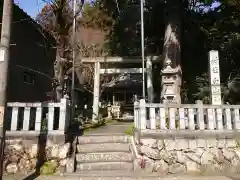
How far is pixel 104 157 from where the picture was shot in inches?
275

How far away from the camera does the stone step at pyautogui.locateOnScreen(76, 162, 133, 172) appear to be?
21.9ft

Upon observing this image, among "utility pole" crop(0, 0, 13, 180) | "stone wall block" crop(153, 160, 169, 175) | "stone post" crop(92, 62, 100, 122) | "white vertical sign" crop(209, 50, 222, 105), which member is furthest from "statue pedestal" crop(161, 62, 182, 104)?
"utility pole" crop(0, 0, 13, 180)

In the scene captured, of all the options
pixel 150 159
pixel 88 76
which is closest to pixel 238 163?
pixel 150 159

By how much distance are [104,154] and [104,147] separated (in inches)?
14.1

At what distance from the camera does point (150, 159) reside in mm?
6828

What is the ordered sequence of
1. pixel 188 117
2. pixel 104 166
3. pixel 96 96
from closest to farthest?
1. pixel 104 166
2. pixel 188 117
3. pixel 96 96

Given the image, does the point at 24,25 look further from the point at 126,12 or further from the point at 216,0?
the point at 216,0

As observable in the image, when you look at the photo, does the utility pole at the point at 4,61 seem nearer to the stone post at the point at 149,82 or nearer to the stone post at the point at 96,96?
the stone post at the point at 96,96

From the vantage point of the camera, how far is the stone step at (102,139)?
24.8ft

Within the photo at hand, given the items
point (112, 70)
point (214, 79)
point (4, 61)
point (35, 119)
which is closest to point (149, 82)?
point (112, 70)

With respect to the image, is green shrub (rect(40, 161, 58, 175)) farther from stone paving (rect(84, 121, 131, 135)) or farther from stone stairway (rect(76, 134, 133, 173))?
stone paving (rect(84, 121, 131, 135))

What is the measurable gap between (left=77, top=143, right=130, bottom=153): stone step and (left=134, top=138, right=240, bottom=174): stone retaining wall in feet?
1.76

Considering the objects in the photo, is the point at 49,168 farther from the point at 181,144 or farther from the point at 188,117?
the point at 188,117

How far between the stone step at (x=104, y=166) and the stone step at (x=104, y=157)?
0.16 m
